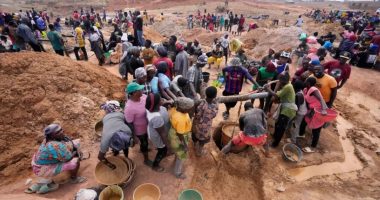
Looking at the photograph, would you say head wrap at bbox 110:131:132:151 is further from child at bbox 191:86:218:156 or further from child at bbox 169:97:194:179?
child at bbox 191:86:218:156

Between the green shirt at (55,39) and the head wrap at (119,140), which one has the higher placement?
the green shirt at (55,39)

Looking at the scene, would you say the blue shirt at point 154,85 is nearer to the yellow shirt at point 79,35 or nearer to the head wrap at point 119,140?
the head wrap at point 119,140

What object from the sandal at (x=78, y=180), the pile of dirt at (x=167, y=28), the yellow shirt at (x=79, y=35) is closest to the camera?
the sandal at (x=78, y=180)

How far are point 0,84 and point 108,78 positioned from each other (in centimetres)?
256

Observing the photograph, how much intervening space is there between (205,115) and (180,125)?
0.76 m

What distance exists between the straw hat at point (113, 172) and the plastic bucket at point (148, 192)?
13.1 inches

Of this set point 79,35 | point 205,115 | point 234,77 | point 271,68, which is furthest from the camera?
point 79,35

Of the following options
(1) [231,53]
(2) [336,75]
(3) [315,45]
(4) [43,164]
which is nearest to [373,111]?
(2) [336,75]

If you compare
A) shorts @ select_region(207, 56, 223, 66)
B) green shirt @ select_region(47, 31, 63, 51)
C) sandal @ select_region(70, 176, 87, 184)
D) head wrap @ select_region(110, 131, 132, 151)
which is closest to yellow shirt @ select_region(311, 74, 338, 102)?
head wrap @ select_region(110, 131, 132, 151)

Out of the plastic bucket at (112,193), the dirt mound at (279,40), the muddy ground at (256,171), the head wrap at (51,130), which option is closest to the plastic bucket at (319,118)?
the muddy ground at (256,171)

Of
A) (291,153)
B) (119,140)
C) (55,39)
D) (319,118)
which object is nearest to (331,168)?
(291,153)

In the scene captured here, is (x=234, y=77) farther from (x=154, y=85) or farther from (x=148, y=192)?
(x=148, y=192)

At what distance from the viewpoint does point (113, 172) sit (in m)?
3.96

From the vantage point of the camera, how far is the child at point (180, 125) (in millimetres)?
3604
